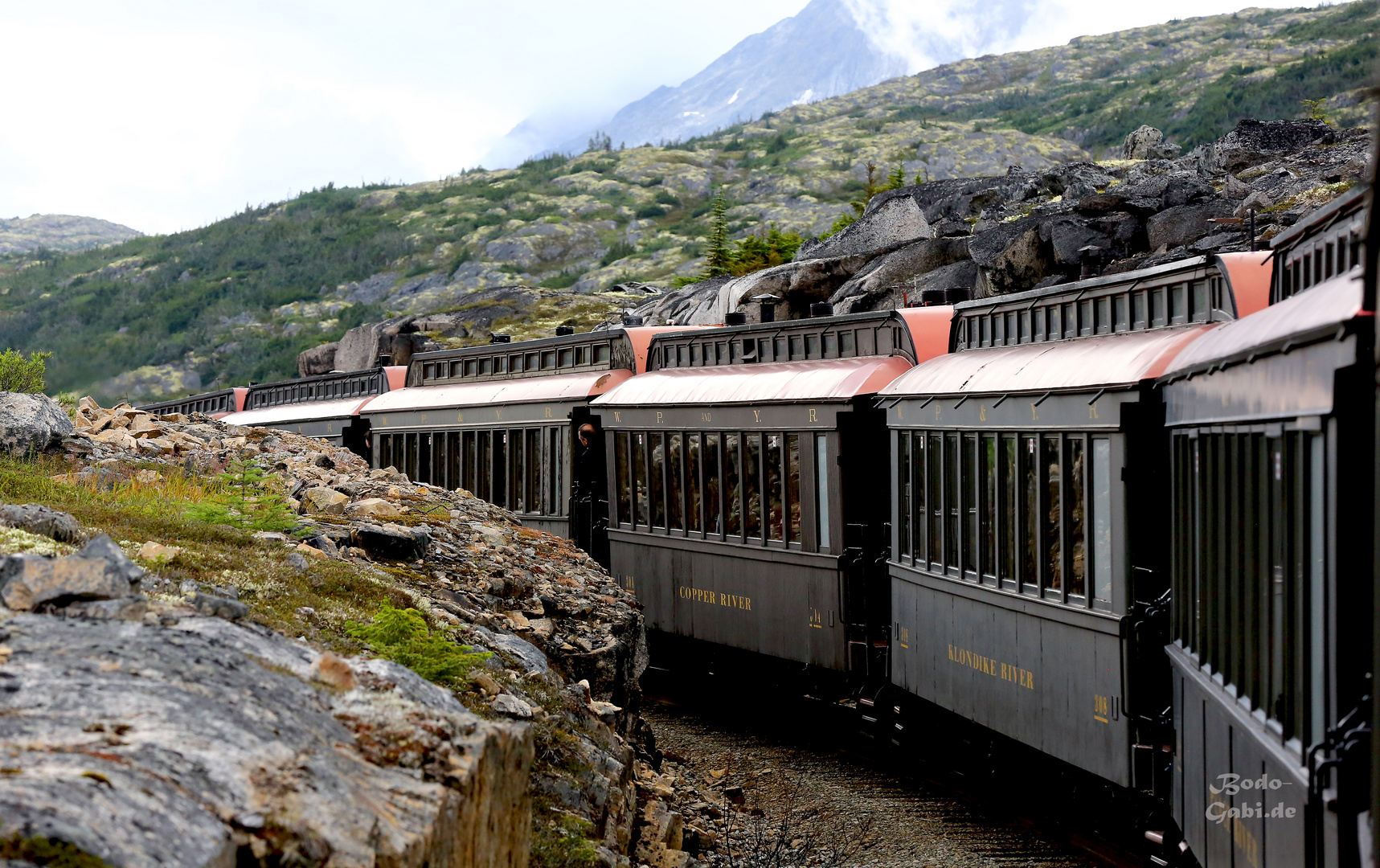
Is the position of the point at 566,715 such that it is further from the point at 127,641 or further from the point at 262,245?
the point at 262,245

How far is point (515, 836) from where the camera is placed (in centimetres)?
541

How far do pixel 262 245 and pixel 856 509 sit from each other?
419 ft

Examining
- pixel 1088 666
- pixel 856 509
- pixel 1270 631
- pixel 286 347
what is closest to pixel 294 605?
pixel 1270 631

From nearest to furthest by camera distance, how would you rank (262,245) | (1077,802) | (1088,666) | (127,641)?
(127,641)
(1088,666)
(1077,802)
(262,245)

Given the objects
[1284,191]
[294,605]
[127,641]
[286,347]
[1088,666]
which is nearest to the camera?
[127,641]

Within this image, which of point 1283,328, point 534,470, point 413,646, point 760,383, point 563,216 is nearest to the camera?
point 1283,328

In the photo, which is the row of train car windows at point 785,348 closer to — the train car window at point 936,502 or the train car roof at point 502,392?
the train car roof at point 502,392

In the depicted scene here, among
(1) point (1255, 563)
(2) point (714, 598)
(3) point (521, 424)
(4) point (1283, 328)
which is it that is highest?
(4) point (1283, 328)

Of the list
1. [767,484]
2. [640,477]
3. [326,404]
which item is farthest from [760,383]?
[326,404]

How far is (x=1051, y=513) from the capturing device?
9.52 metres

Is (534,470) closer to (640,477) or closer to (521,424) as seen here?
(521,424)

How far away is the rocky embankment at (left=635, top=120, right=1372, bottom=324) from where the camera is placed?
1038 inches

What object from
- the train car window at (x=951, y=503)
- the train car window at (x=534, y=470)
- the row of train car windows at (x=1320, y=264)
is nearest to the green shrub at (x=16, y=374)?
the train car window at (x=534, y=470)

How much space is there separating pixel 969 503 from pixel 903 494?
55.2 inches
